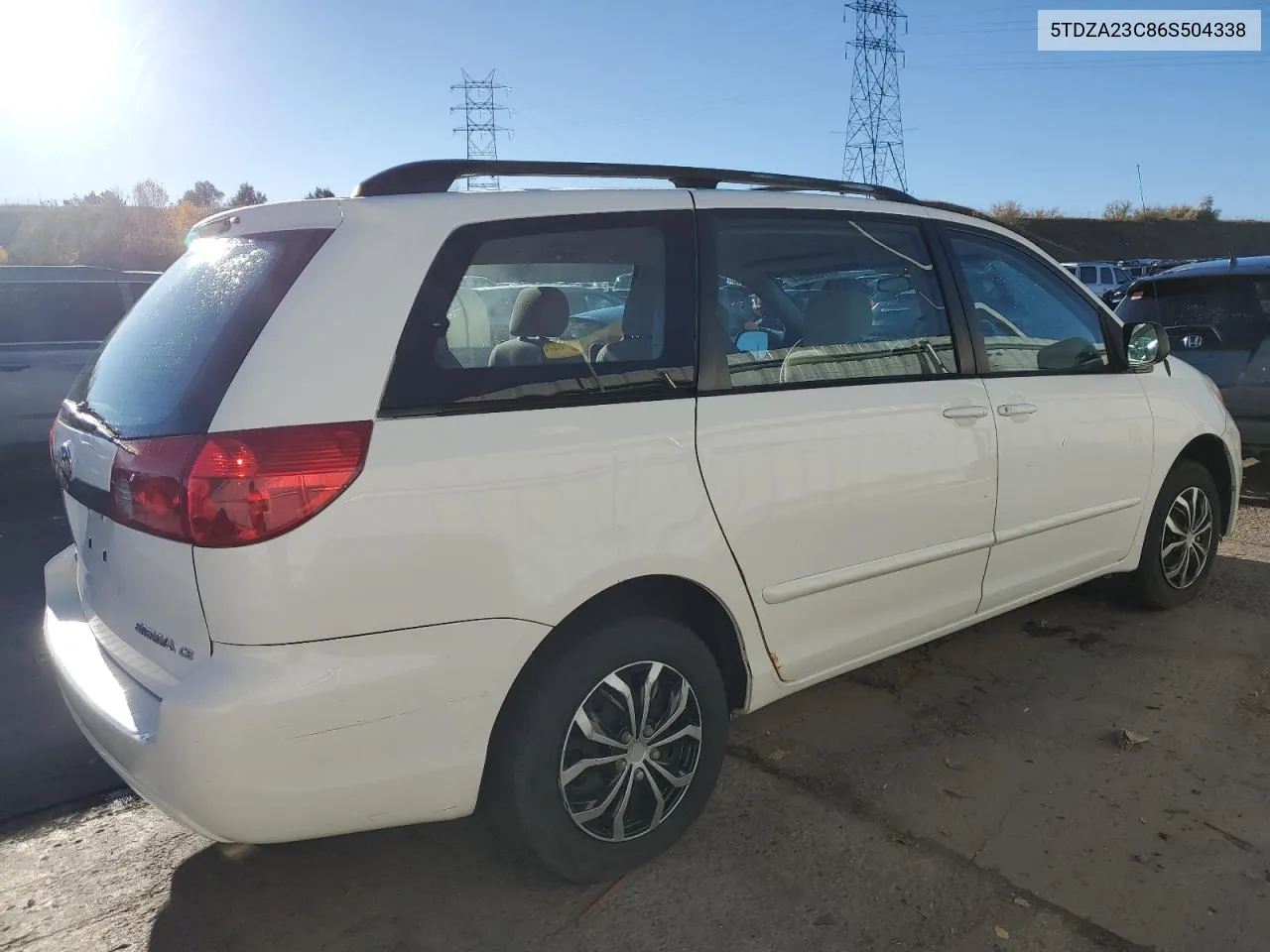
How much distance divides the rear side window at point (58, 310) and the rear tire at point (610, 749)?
22.4ft

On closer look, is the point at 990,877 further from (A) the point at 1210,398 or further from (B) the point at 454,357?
(A) the point at 1210,398

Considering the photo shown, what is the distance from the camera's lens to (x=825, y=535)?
297cm

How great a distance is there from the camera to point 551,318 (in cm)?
279

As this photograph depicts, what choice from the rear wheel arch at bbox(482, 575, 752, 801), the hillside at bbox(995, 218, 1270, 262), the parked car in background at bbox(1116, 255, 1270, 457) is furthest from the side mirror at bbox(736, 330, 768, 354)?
the hillside at bbox(995, 218, 1270, 262)

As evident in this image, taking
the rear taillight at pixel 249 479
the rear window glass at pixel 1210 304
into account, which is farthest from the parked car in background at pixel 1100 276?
the rear taillight at pixel 249 479

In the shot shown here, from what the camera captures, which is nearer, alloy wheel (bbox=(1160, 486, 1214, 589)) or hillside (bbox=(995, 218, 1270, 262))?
alloy wheel (bbox=(1160, 486, 1214, 589))

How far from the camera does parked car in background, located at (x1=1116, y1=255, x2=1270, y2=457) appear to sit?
6781mm

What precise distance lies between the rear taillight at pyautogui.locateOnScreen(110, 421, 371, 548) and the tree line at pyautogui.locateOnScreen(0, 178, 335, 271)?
37.6 m

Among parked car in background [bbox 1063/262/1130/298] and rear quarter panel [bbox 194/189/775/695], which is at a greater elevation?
parked car in background [bbox 1063/262/1130/298]

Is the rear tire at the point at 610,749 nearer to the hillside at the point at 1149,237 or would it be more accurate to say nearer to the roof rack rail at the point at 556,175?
the roof rack rail at the point at 556,175

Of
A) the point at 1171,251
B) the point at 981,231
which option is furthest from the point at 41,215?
the point at 1171,251

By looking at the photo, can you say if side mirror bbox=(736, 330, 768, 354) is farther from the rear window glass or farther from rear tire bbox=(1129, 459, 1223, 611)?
the rear window glass

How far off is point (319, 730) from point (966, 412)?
7.71ft

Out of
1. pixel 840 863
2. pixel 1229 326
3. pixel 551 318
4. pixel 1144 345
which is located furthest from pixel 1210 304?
pixel 551 318
